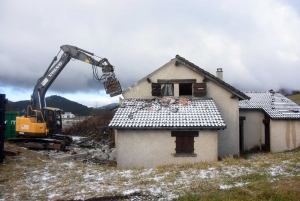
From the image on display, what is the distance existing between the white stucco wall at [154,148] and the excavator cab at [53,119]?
6.16m

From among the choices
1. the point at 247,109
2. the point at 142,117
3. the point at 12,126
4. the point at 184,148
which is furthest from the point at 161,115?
the point at 12,126

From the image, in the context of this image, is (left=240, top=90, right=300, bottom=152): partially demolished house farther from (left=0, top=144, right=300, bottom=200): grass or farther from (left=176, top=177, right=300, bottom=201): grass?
(left=176, top=177, right=300, bottom=201): grass

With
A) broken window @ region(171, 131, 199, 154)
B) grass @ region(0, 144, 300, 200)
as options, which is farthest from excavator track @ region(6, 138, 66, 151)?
broken window @ region(171, 131, 199, 154)

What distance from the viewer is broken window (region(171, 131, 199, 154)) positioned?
13.7 meters

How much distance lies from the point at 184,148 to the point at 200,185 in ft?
19.5

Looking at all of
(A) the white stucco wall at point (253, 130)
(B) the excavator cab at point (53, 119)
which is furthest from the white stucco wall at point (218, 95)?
(B) the excavator cab at point (53, 119)

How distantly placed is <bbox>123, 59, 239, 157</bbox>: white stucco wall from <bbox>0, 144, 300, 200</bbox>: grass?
482 cm

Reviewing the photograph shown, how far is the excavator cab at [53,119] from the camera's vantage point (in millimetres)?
17584

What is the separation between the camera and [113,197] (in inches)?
282

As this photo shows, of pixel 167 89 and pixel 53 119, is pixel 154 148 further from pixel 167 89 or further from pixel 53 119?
pixel 53 119

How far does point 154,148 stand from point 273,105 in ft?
34.8

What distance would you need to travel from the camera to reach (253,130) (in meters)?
19.9

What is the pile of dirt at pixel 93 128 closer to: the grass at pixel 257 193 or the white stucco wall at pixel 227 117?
the white stucco wall at pixel 227 117

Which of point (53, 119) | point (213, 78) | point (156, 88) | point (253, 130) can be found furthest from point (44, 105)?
point (253, 130)
